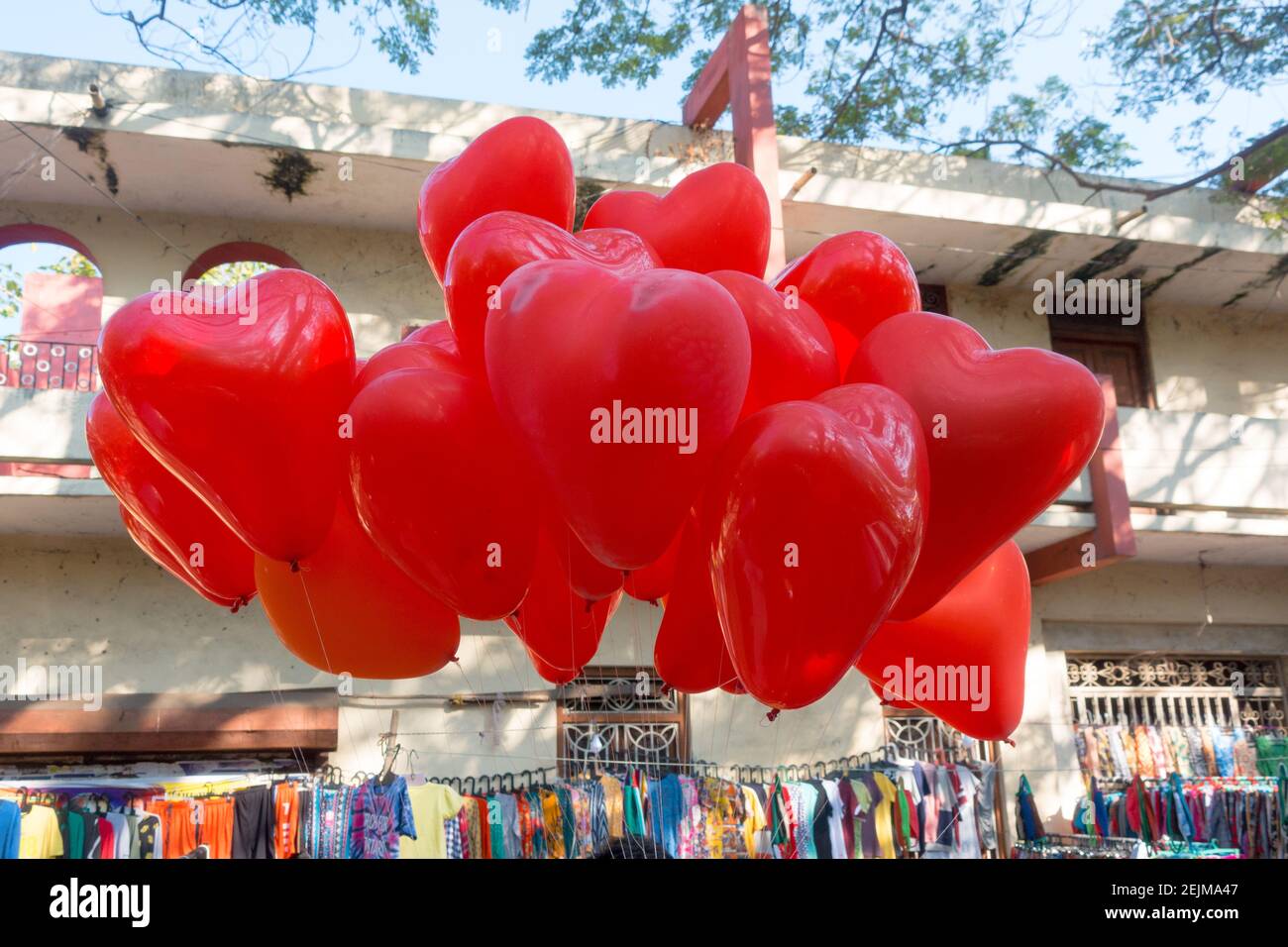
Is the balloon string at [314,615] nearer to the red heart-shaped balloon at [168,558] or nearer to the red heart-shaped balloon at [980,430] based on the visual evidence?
the red heart-shaped balloon at [168,558]

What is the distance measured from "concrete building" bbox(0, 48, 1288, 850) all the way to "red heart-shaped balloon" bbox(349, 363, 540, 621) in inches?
186

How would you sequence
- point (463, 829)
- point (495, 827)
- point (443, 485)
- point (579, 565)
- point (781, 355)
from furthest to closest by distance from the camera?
point (495, 827) < point (463, 829) < point (579, 565) < point (781, 355) < point (443, 485)

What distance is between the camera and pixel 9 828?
4941 millimetres

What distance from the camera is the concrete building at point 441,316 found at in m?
6.71

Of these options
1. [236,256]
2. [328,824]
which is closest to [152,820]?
[328,824]

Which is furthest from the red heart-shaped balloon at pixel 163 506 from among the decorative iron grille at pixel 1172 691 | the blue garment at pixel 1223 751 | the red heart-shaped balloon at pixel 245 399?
the blue garment at pixel 1223 751

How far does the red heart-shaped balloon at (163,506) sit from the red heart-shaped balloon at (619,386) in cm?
88

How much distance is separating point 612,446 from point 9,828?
192 inches

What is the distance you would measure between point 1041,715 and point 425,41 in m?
7.10

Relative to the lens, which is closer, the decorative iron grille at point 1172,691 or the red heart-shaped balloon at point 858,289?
the red heart-shaped balloon at point 858,289

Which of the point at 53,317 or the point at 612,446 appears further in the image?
the point at 53,317

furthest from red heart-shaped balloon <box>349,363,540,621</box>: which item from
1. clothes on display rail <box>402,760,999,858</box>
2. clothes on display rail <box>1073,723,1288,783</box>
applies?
clothes on display rail <box>1073,723,1288,783</box>

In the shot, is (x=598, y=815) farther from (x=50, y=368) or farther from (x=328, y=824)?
(x=50, y=368)

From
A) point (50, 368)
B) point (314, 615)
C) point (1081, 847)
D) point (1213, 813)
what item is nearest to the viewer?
point (314, 615)
